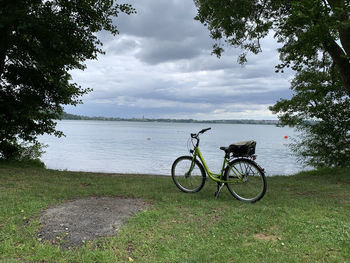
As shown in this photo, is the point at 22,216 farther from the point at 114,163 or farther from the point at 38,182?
the point at 114,163

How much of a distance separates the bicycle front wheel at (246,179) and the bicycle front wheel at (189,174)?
0.83 meters

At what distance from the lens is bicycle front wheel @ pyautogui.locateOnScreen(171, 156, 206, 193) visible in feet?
22.6

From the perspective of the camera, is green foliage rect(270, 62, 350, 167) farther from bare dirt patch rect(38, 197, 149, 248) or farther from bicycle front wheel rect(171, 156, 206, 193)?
bare dirt patch rect(38, 197, 149, 248)

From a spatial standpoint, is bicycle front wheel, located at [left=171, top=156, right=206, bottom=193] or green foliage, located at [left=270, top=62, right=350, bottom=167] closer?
bicycle front wheel, located at [left=171, top=156, right=206, bottom=193]

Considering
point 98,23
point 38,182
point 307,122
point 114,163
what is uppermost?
point 98,23

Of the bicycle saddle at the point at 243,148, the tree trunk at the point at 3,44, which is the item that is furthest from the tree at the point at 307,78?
the tree trunk at the point at 3,44

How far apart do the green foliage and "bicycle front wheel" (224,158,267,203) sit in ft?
26.4

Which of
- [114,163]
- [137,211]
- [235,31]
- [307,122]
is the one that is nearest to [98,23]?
[235,31]

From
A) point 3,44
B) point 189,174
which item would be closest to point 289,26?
point 189,174

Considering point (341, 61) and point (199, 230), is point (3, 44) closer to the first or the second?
point (199, 230)

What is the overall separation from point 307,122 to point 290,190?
718cm

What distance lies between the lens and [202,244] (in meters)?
3.89

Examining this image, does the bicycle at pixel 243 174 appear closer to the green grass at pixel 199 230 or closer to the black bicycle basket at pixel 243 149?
the black bicycle basket at pixel 243 149

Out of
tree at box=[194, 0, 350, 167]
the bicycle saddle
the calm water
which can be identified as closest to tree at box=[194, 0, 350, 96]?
tree at box=[194, 0, 350, 167]
